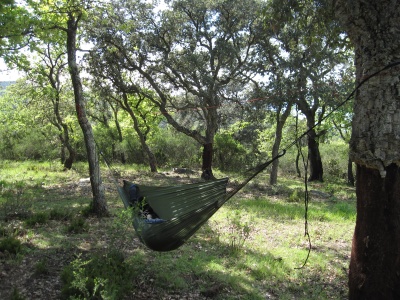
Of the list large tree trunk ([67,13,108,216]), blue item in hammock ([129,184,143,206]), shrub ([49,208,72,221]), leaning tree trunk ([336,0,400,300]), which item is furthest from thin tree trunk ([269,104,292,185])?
leaning tree trunk ([336,0,400,300])

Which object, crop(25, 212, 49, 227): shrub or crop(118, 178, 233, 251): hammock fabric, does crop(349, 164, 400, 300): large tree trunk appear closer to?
crop(118, 178, 233, 251): hammock fabric

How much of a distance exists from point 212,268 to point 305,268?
2.99 ft

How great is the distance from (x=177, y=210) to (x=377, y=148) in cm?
208

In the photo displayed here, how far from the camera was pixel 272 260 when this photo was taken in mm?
3115

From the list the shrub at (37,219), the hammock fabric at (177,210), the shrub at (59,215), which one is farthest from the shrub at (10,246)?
the shrub at (59,215)

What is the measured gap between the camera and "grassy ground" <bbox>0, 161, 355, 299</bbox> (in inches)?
92.3

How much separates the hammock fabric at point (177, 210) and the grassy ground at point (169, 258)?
28cm

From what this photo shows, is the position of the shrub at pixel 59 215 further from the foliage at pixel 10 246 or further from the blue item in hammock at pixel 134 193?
the foliage at pixel 10 246

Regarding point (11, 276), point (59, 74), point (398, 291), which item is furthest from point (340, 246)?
point (59, 74)

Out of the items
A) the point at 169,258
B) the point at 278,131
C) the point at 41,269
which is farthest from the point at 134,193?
the point at 278,131

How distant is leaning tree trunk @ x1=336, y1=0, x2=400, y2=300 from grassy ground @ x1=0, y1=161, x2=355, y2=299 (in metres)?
0.93

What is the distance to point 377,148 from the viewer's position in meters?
1.67

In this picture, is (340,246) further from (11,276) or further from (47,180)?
(47,180)

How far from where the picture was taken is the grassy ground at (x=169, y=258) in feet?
7.69
